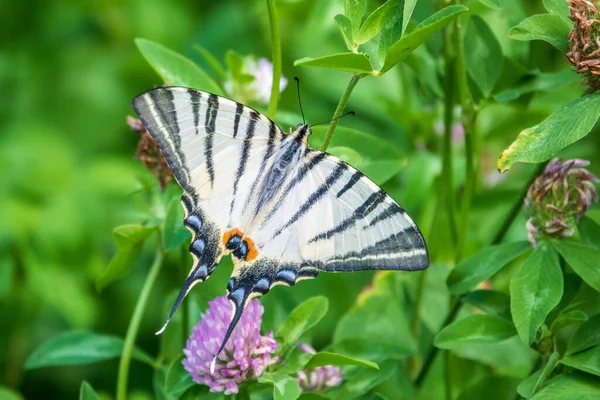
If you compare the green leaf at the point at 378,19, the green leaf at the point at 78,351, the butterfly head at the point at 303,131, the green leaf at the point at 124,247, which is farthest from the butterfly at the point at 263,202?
the green leaf at the point at 78,351

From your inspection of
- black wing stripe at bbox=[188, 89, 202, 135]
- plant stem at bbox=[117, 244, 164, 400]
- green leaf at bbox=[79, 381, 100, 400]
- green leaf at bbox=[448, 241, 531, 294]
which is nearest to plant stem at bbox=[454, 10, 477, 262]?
green leaf at bbox=[448, 241, 531, 294]

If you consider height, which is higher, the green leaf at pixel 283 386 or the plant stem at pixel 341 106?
the plant stem at pixel 341 106

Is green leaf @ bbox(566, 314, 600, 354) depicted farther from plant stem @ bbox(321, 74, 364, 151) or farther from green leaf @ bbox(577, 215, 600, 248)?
plant stem @ bbox(321, 74, 364, 151)

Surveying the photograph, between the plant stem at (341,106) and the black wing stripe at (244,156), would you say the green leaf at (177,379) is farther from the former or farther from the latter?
the plant stem at (341,106)

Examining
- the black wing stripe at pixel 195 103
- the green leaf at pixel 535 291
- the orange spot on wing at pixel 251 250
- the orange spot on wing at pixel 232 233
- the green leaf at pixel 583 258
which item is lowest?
the green leaf at pixel 535 291

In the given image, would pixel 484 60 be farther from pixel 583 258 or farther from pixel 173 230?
pixel 173 230

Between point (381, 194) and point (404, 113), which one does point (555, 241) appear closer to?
point (381, 194)

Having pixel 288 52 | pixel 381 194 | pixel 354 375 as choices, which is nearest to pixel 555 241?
pixel 381 194
